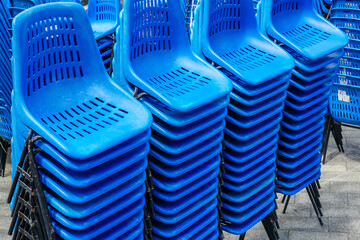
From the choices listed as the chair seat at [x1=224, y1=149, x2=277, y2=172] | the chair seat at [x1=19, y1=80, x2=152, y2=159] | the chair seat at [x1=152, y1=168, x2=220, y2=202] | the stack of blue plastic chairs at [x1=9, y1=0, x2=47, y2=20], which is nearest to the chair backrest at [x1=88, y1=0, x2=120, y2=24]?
the stack of blue plastic chairs at [x1=9, y1=0, x2=47, y2=20]

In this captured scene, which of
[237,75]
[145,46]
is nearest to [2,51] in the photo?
[145,46]

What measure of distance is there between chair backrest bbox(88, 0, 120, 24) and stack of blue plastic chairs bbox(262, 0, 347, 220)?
6.01 feet

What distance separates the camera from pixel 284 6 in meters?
3.90

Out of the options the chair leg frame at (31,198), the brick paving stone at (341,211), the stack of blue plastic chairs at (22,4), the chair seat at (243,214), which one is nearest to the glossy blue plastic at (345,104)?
the brick paving stone at (341,211)

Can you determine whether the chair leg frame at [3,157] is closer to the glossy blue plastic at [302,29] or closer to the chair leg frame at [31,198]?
the glossy blue plastic at [302,29]

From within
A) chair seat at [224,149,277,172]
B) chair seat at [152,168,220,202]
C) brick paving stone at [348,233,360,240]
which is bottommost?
brick paving stone at [348,233,360,240]

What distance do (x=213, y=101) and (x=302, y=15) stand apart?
1475mm

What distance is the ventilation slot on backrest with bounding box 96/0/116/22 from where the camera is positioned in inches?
208

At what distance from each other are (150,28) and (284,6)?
1.22 meters

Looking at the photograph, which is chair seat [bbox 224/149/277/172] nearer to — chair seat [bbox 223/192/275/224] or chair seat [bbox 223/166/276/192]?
chair seat [bbox 223/166/276/192]

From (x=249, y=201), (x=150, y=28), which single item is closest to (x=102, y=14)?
(x=150, y=28)

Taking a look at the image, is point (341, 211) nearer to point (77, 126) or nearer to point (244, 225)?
point (244, 225)

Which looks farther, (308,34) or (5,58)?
(5,58)

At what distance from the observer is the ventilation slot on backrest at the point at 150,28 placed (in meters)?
2.91
